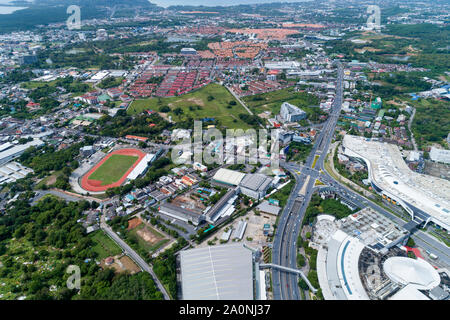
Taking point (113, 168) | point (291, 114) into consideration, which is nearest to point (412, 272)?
point (291, 114)

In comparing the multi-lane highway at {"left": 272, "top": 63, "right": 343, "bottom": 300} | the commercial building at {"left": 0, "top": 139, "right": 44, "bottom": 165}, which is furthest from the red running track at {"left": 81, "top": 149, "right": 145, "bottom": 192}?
the multi-lane highway at {"left": 272, "top": 63, "right": 343, "bottom": 300}

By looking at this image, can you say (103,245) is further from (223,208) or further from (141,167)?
(141,167)

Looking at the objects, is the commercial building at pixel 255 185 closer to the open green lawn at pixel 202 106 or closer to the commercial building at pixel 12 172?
the open green lawn at pixel 202 106

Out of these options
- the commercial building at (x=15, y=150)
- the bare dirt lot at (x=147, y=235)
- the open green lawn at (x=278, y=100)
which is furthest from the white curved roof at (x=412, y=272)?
the commercial building at (x=15, y=150)

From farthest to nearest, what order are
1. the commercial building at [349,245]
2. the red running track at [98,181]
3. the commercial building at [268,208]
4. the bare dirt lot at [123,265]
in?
the red running track at [98,181] < the commercial building at [268,208] < the bare dirt lot at [123,265] < the commercial building at [349,245]

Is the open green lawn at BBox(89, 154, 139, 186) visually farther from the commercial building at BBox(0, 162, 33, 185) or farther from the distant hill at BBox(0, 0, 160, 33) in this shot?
the distant hill at BBox(0, 0, 160, 33)
